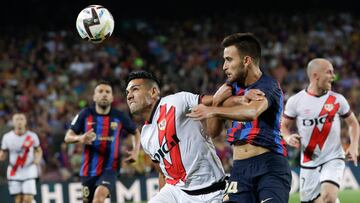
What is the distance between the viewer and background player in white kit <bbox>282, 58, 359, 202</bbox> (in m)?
9.30

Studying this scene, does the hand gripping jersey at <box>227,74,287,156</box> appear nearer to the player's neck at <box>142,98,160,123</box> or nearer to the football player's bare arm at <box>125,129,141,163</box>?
the player's neck at <box>142,98,160,123</box>

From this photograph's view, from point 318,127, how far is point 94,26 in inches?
130

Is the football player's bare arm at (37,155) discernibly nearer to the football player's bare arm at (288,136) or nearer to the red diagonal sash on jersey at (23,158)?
the red diagonal sash on jersey at (23,158)

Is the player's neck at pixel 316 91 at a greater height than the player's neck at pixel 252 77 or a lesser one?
lesser

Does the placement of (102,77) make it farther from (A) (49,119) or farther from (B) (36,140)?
(B) (36,140)

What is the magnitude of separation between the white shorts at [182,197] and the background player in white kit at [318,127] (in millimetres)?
2992

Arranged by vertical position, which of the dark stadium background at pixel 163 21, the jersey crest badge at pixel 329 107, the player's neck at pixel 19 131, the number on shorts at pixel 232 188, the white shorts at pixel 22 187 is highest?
the dark stadium background at pixel 163 21

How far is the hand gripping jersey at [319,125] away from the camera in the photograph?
30.8 feet

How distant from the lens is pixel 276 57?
22.8 m

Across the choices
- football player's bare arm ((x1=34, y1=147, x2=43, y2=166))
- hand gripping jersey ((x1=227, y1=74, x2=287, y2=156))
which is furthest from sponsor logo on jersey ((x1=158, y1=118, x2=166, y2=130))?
football player's bare arm ((x1=34, y1=147, x2=43, y2=166))

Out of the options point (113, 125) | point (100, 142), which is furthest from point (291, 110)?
point (100, 142)

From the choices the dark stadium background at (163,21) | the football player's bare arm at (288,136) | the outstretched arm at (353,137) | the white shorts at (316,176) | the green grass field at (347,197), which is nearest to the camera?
the football player's bare arm at (288,136)

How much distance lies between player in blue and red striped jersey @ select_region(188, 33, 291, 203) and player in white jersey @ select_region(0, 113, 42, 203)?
818 cm

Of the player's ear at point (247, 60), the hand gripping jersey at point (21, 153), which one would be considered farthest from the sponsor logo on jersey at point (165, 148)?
the hand gripping jersey at point (21, 153)
